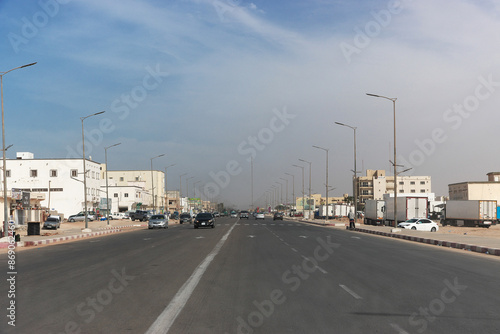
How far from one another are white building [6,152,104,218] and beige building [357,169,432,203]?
308 feet

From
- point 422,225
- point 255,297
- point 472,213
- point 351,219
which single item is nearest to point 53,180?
point 351,219

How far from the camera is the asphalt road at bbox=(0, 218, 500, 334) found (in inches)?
313

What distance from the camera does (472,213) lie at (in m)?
61.9

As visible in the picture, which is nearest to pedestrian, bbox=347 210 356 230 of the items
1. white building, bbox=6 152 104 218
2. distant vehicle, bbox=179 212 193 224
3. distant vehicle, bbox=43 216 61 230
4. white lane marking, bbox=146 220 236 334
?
distant vehicle, bbox=43 216 61 230

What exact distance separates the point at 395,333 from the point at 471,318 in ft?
6.43

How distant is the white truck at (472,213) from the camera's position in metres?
61.1

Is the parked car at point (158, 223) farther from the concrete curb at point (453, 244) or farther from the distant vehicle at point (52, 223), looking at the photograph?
the concrete curb at point (453, 244)

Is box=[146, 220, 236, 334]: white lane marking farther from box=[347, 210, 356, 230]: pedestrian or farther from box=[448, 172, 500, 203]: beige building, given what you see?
box=[448, 172, 500, 203]: beige building

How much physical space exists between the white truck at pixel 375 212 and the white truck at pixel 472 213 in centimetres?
913

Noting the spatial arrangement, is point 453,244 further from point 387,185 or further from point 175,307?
point 387,185

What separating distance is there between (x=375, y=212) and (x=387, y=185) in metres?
104

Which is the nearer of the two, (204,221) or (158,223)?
(204,221)

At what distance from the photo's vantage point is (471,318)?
8.55 m

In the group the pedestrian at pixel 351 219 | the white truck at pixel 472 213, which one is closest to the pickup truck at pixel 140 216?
the pedestrian at pixel 351 219
